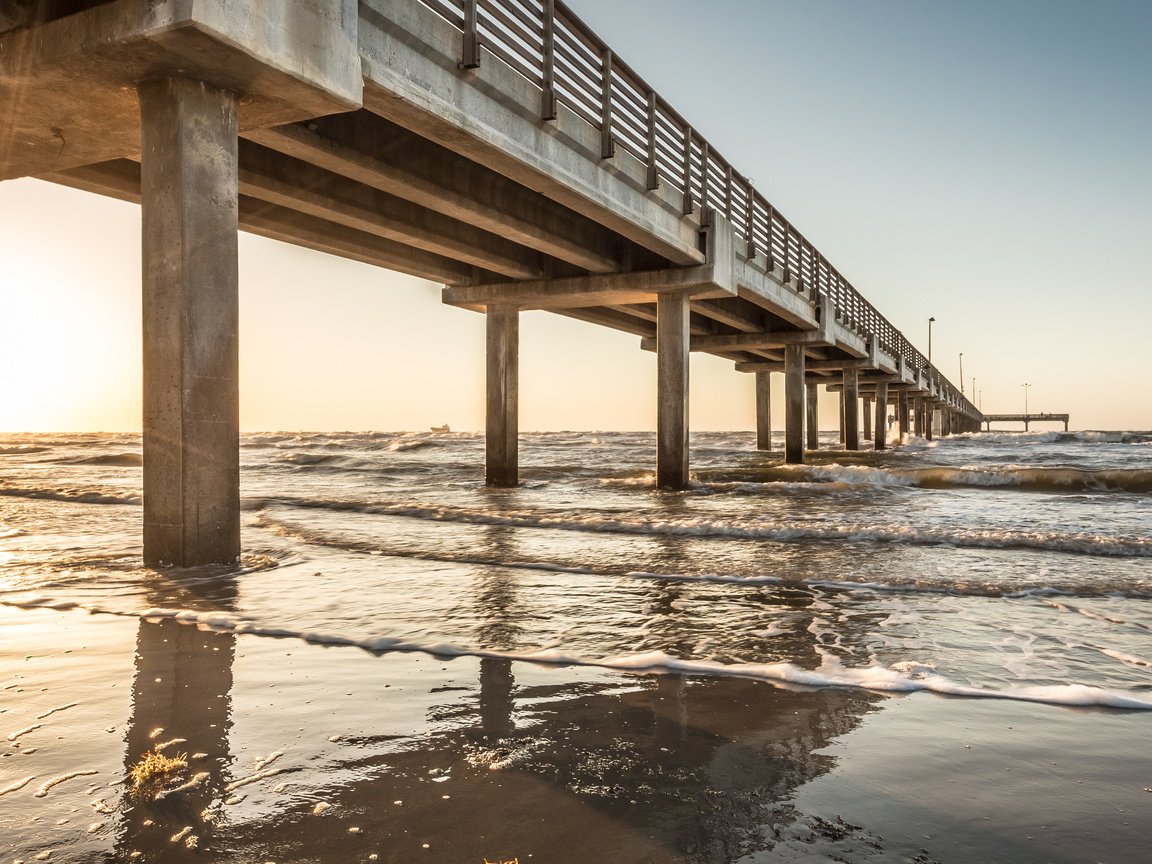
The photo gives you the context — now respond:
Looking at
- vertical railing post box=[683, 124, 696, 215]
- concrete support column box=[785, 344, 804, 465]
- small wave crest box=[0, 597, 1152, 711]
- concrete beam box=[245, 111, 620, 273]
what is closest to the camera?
small wave crest box=[0, 597, 1152, 711]

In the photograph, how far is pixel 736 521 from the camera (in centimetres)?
1084

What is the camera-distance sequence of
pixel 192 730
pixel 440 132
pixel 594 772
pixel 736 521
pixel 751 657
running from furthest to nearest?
1. pixel 736 521
2. pixel 440 132
3. pixel 751 657
4. pixel 192 730
5. pixel 594 772

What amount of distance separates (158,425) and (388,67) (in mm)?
4284

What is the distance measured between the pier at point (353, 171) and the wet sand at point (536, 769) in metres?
3.37

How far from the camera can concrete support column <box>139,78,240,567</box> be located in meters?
6.23

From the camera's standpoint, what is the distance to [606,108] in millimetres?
12328

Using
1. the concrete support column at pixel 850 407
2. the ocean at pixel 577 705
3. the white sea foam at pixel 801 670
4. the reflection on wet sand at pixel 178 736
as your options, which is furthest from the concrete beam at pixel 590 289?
the concrete support column at pixel 850 407

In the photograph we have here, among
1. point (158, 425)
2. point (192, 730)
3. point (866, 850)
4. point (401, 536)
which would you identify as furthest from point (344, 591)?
point (866, 850)

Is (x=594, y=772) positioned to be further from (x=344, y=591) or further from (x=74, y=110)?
(x=74, y=110)

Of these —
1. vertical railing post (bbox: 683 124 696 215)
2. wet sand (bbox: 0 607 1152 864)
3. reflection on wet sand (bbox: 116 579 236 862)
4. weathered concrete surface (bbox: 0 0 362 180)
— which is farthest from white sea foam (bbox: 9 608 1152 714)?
vertical railing post (bbox: 683 124 696 215)

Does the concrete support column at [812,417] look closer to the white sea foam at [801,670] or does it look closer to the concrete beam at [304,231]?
the concrete beam at [304,231]

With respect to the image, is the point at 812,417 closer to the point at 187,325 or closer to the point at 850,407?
the point at 850,407

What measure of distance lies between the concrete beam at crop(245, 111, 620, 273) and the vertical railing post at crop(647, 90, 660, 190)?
1.72 meters

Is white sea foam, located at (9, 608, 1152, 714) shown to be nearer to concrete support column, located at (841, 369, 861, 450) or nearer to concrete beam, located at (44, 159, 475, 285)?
concrete beam, located at (44, 159, 475, 285)
